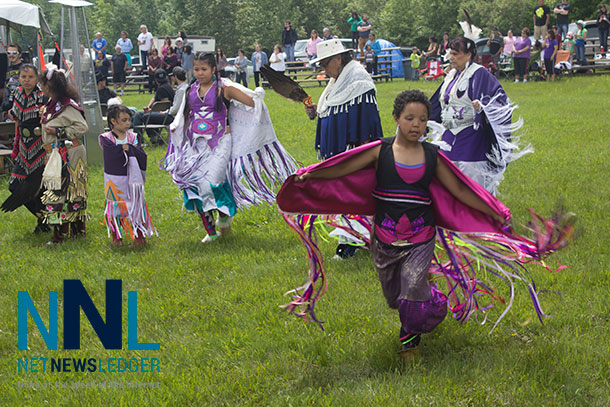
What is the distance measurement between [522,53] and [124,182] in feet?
57.3

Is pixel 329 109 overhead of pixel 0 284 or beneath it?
overhead

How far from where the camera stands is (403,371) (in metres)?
3.90

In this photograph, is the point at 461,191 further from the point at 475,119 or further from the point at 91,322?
the point at 91,322

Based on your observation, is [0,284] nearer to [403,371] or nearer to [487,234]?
[403,371]

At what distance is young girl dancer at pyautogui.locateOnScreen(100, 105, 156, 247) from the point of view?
669 centimetres


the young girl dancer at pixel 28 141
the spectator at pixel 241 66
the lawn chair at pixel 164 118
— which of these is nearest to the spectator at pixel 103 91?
the lawn chair at pixel 164 118

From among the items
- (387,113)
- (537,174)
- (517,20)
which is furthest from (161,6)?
(537,174)

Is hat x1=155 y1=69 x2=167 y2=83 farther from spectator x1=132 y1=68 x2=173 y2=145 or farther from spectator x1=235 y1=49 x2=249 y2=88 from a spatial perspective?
spectator x1=235 y1=49 x2=249 y2=88

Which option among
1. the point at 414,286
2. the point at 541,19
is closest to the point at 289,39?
the point at 541,19

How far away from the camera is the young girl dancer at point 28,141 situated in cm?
719

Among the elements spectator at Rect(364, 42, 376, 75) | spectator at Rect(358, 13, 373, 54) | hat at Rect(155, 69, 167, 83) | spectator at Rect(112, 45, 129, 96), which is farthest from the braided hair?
spectator at Rect(358, 13, 373, 54)

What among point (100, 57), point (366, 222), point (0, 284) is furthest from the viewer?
point (100, 57)

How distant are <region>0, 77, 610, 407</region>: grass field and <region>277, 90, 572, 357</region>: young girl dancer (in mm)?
287

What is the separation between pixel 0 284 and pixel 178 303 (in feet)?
6.23
